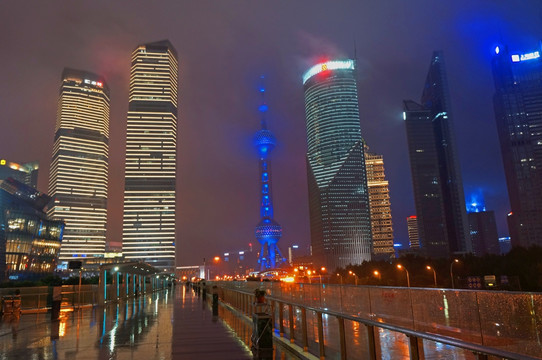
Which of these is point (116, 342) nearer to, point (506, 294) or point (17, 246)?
point (506, 294)

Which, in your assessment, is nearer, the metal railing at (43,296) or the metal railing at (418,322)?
the metal railing at (418,322)

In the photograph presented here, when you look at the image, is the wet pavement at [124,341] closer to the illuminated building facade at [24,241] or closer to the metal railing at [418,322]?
the metal railing at [418,322]

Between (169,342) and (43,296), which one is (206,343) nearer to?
(169,342)

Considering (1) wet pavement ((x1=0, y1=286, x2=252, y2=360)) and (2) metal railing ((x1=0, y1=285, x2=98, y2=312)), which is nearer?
(1) wet pavement ((x1=0, y1=286, x2=252, y2=360))

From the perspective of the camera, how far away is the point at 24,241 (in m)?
106

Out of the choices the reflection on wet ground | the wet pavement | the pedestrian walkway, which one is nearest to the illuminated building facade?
the wet pavement

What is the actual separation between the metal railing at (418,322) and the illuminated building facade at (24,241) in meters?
106

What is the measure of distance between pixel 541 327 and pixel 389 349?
8.86 feet

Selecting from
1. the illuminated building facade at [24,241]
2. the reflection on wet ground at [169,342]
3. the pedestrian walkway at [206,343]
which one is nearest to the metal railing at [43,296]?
the reflection on wet ground at [169,342]

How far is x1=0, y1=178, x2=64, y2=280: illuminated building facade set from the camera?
98.6m

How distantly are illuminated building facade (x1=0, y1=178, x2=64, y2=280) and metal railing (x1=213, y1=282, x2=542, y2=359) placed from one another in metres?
106

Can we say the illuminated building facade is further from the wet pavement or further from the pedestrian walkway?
the pedestrian walkway

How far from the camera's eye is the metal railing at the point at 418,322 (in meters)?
3.95

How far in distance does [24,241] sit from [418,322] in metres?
120
